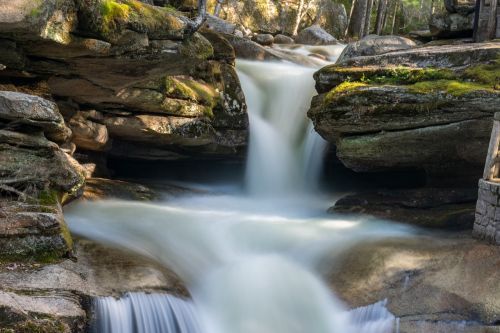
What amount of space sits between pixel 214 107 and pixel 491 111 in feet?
21.1

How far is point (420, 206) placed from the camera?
10.9 m

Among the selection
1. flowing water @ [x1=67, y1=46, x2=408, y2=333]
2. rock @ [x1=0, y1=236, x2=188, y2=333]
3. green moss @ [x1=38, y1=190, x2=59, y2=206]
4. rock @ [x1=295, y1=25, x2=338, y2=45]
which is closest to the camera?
rock @ [x1=0, y1=236, x2=188, y2=333]

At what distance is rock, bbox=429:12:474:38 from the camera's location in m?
15.9

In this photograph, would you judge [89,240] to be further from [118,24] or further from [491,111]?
[491,111]

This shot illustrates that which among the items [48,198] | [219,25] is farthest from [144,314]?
[219,25]

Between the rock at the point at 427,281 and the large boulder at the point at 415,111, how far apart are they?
2.20 metres

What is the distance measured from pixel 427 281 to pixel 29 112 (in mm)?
6449

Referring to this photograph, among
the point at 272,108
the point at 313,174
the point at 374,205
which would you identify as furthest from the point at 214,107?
the point at 374,205

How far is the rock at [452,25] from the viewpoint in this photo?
626 inches

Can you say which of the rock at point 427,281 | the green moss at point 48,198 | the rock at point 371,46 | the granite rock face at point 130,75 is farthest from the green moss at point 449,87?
the green moss at point 48,198

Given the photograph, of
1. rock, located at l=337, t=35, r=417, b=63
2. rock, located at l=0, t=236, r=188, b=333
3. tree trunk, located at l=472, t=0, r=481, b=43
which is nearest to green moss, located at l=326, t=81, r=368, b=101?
rock, located at l=337, t=35, r=417, b=63

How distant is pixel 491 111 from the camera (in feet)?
30.8

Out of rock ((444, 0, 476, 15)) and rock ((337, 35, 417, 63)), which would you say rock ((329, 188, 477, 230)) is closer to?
rock ((337, 35, 417, 63))

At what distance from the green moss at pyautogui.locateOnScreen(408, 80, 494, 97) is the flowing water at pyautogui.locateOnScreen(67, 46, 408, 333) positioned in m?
2.66
